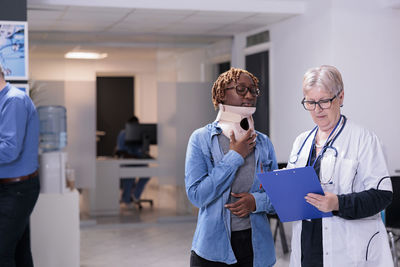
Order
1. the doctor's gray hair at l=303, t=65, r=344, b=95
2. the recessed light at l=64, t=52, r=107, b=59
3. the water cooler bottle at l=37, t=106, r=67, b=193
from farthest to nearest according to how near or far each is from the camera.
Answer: the recessed light at l=64, t=52, r=107, b=59
the water cooler bottle at l=37, t=106, r=67, b=193
the doctor's gray hair at l=303, t=65, r=344, b=95

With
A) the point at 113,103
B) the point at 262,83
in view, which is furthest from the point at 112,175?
the point at 113,103

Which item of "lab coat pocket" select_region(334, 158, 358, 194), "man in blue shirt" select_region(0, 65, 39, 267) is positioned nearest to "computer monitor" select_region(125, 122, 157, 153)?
"man in blue shirt" select_region(0, 65, 39, 267)

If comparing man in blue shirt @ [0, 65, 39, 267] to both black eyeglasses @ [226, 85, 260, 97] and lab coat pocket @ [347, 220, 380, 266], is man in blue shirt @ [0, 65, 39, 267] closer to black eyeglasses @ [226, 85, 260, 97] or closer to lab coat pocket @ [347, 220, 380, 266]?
black eyeglasses @ [226, 85, 260, 97]

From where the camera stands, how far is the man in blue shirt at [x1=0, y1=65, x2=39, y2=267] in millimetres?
3898

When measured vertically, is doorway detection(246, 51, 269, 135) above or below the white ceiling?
below

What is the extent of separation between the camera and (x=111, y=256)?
6.64 meters

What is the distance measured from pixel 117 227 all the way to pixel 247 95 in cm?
635

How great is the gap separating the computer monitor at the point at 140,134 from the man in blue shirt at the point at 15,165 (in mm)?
6041

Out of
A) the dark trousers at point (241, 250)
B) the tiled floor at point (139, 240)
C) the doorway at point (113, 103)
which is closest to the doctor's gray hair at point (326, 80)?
the dark trousers at point (241, 250)

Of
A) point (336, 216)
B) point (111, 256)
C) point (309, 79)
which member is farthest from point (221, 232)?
point (111, 256)

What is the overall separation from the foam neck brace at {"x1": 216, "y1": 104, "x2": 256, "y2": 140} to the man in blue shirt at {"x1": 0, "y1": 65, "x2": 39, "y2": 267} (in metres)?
1.84

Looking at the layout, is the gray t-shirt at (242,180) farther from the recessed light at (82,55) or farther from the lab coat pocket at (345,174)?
the recessed light at (82,55)

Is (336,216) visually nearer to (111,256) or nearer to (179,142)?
(111,256)

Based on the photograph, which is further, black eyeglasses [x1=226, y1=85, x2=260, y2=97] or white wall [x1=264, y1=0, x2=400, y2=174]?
white wall [x1=264, y1=0, x2=400, y2=174]
